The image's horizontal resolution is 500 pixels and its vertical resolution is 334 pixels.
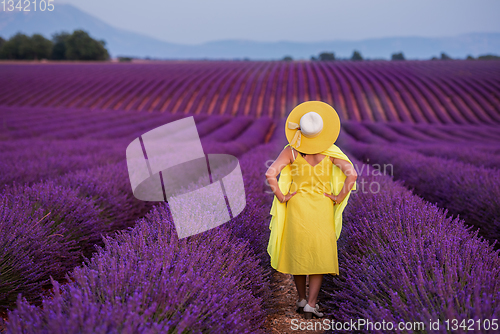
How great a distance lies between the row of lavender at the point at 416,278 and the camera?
108cm

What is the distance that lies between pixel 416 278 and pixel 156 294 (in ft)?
3.66

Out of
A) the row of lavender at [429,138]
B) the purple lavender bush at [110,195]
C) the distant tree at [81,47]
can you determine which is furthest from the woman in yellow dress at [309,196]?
the distant tree at [81,47]

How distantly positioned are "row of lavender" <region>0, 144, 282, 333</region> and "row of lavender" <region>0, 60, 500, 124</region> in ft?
54.6

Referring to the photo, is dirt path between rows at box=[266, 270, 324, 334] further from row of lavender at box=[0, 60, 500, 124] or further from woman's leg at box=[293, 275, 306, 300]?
row of lavender at box=[0, 60, 500, 124]

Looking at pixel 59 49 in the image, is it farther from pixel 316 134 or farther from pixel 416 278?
pixel 416 278

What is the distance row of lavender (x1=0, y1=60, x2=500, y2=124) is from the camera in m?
17.4

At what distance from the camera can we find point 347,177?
1.73 m

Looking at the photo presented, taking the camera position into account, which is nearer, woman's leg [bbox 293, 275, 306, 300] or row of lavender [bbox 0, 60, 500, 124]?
woman's leg [bbox 293, 275, 306, 300]

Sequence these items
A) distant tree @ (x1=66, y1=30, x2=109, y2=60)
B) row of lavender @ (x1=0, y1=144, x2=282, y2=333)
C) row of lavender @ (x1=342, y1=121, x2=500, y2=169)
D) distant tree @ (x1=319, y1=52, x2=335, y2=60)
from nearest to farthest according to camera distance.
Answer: row of lavender @ (x1=0, y1=144, x2=282, y2=333)
row of lavender @ (x1=342, y1=121, x2=500, y2=169)
distant tree @ (x1=66, y1=30, x2=109, y2=60)
distant tree @ (x1=319, y1=52, x2=335, y2=60)

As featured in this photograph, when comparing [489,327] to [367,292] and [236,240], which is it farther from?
[236,240]

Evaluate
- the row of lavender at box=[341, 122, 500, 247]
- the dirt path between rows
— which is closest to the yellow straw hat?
the dirt path between rows

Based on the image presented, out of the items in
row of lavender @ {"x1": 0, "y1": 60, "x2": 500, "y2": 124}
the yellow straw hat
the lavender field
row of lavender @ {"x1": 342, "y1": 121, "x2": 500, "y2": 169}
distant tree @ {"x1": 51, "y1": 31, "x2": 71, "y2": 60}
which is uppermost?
distant tree @ {"x1": 51, "y1": 31, "x2": 71, "y2": 60}

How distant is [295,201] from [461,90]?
22.8 meters

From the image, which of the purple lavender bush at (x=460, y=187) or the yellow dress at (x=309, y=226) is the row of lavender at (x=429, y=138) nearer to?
the purple lavender bush at (x=460, y=187)
